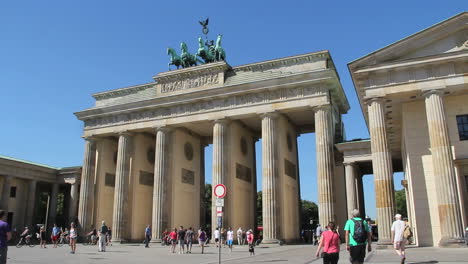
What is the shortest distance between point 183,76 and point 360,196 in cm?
2143

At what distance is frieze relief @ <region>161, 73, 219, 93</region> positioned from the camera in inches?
1559

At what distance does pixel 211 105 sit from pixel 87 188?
55.9ft

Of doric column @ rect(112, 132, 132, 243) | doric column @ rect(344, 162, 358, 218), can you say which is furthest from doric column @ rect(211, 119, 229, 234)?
doric column @ rect(344, 162, 358, 218)

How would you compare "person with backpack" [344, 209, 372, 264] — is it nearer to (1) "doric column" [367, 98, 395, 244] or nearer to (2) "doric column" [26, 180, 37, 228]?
(1) "doric column" [367, 98, 395, 244]

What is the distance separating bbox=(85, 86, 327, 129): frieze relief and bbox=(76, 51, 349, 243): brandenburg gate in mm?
91

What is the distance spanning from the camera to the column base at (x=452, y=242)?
66.8 ft

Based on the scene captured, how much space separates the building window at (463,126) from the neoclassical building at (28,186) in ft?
129

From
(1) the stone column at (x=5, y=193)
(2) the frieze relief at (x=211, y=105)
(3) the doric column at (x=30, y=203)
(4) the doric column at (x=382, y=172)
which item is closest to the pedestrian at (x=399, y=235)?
(4) the doric column at (x=382, y=172)

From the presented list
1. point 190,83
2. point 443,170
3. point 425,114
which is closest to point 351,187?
point 425,114

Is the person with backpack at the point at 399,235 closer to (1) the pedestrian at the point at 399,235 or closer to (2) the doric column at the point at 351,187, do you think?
(1) the pedestrian at the point at 399,235

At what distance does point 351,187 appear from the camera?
34.2 meters

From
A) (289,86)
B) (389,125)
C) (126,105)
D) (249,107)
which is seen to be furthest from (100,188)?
(389,125)

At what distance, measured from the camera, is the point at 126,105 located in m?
42.6

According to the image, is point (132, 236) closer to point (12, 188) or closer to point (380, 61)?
point (12, 188)
